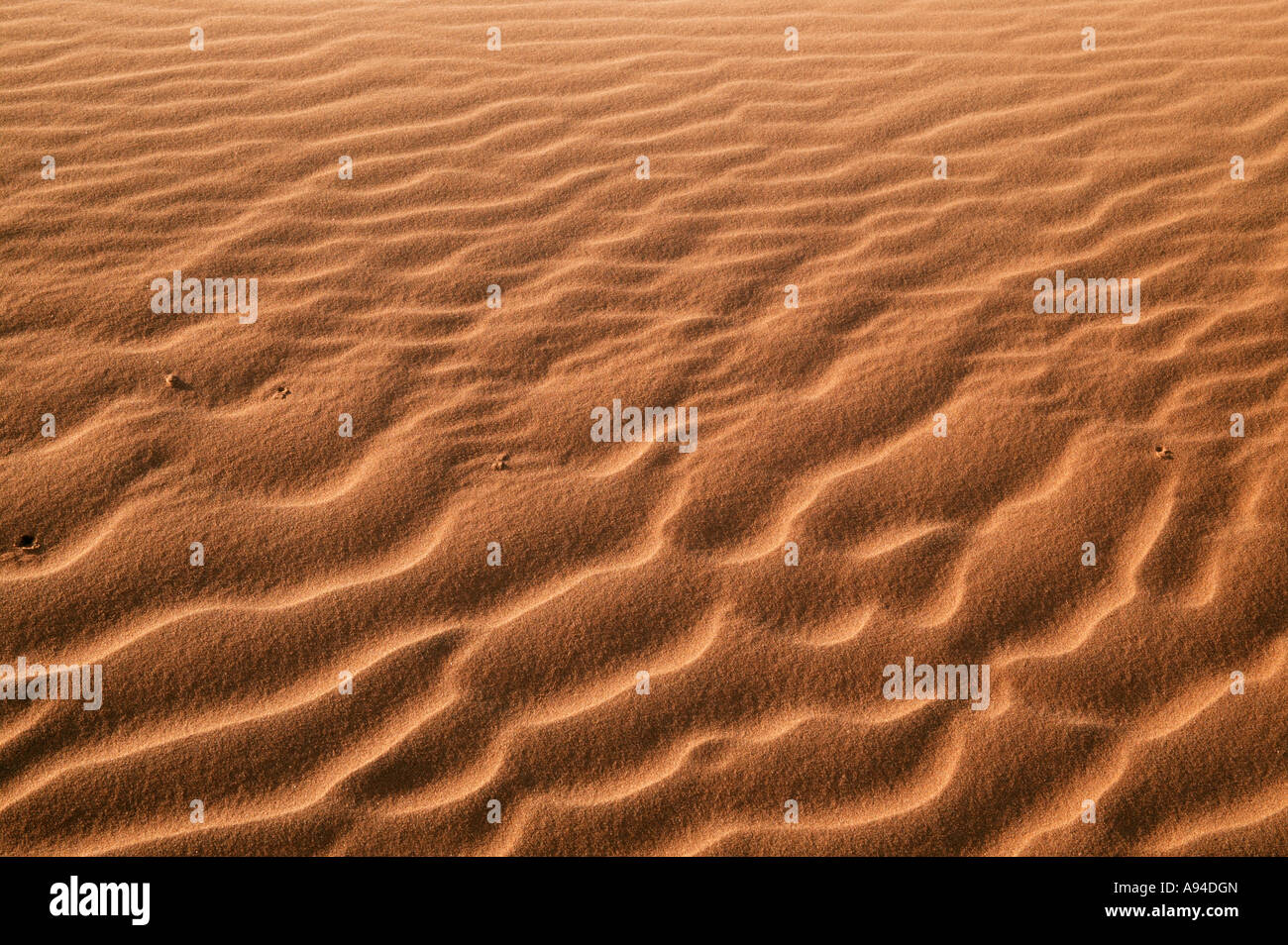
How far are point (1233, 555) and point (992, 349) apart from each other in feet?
3.42

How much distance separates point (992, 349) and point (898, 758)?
1.62 m

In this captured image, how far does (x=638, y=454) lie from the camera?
310 centimetres

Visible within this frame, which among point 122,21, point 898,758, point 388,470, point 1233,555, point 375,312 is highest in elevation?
point 122,21

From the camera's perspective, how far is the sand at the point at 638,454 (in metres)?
2.45

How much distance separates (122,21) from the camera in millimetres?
4840

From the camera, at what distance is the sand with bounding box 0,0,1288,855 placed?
2445 millimetres

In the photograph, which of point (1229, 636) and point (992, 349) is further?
point (992, 349)

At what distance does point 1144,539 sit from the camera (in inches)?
113

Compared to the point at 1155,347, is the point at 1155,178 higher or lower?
higher

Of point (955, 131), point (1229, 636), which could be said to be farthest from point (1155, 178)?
point (1229, 636)
